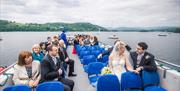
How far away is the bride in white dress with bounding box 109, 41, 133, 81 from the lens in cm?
527

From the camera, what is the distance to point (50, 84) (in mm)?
3811

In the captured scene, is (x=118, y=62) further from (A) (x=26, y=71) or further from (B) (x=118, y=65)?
(A) (x=26, y=71)

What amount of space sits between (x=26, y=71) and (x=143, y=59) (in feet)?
7.25

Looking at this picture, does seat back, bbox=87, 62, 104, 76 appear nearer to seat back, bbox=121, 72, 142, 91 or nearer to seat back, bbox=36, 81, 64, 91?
seat back, bbox=121, 72, 142, 91

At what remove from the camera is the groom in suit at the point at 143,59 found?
505cm

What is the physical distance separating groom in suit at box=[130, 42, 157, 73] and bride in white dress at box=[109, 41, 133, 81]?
0.60 ft

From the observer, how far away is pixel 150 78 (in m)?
4.98

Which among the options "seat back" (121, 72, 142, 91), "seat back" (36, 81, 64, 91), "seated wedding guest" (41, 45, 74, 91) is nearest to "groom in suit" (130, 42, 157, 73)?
"seat back" (121, 72, 142, 91)

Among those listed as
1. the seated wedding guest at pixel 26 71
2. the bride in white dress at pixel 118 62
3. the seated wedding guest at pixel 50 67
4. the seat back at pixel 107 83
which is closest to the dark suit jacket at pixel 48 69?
the seated wedding guest at pixel 50 67

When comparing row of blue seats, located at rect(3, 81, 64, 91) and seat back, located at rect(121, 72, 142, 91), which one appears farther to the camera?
seat back, located at rect(121, 72, 142, 91)

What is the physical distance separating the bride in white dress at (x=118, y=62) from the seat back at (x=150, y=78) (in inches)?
14.5

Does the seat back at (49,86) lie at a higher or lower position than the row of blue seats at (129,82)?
higher

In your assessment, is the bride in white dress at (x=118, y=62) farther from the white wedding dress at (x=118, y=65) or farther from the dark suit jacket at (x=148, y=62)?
the dark suit jacket at (x=148, y=62)

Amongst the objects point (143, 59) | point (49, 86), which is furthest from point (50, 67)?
point (143, 59)
